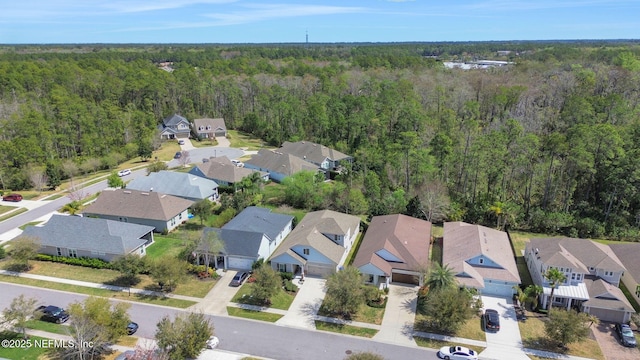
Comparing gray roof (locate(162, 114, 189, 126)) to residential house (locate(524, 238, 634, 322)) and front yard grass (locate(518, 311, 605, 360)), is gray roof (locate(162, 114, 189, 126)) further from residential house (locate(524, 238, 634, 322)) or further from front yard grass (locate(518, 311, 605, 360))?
front yard grass (locate(518, 311, 605, 360))

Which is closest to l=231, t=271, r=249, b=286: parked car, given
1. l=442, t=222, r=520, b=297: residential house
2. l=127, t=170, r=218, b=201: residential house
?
l=442, t=222, r=520, b=297: residential house

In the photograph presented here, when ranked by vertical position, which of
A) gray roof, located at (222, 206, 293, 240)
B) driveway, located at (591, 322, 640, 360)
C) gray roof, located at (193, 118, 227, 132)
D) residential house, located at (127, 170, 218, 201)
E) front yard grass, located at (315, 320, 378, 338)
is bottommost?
driveway, located at (591, 322, 640, 360)

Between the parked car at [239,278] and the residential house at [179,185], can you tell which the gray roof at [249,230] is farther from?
the residential house at [179,185]

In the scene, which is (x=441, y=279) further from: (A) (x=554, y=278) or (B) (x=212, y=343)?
(B) (x=212, y=343)

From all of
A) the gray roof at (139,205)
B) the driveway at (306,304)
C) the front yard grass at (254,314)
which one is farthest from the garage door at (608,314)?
the gray roof at (139,205)

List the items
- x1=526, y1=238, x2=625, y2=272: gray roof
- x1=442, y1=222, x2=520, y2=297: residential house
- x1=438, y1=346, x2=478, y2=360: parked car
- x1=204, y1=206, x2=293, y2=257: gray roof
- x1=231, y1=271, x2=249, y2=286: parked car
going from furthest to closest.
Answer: x1=204, y1=206, x2=293, y2=257: gray roof, x1=231, y1=271, x2=249, y2=286: parked car, x1=442, y1=222, x2=520, y2=297: residential house, x1=526, y1=238, x2=625, y2=272: gray roof, x1=438, y1=346, x2=478, y2=360: parked car

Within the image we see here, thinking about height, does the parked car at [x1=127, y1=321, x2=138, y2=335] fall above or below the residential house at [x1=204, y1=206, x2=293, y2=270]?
below

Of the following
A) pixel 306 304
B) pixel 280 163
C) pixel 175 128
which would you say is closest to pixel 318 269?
pixel 306 304
